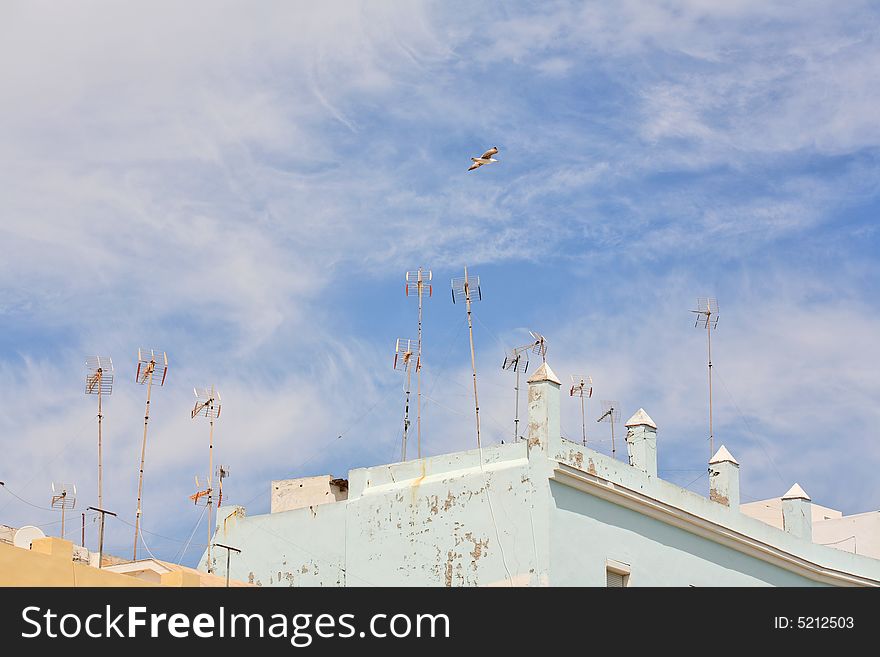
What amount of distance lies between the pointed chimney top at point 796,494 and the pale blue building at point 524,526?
1.29m

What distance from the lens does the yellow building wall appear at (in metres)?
24.3

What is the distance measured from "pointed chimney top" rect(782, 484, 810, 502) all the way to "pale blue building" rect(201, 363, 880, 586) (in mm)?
1294

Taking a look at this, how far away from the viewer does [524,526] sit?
28281 mm

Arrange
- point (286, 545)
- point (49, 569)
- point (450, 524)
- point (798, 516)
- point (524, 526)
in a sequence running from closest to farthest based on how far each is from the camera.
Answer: point (49, 569), point (524, 526), point (450, 524), point (286, 545), point (798, 516)

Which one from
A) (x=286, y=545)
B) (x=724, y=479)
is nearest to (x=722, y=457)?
(x=724, y=479)

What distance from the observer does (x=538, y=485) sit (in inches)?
1118

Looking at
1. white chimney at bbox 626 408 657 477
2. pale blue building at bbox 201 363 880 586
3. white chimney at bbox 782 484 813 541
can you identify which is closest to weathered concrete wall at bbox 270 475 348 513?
pale blue building at bbox 201 363 880 586

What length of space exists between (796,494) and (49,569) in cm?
1736

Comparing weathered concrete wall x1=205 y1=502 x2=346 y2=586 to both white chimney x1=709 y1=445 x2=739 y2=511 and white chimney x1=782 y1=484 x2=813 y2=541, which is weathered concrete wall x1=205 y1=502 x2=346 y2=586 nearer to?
white chimney x1=709 y1=445 x2=739 y2=511

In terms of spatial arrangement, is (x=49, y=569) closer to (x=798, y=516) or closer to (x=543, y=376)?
(x=543, y=376)
